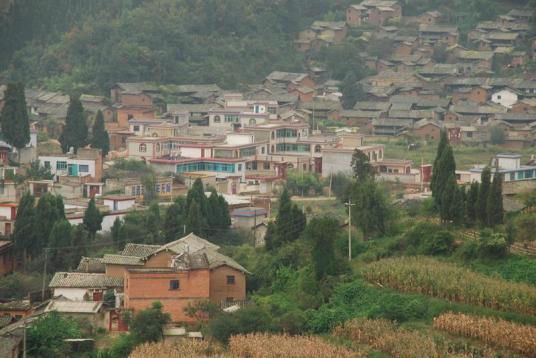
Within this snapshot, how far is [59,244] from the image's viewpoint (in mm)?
27250

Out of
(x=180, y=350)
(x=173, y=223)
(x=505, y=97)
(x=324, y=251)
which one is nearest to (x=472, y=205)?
(x=324, y=251)

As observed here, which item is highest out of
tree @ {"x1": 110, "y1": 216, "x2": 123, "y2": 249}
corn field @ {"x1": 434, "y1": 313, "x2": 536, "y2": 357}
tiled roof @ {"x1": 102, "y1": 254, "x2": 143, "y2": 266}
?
tree @ {"x1": 110, "y1": 216, "x2": 123, "y2": 249}

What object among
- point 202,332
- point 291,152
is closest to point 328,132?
point 291,152

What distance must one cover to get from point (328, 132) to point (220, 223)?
13.1 m

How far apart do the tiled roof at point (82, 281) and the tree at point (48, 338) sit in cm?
232

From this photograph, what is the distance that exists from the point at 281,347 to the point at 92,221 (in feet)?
29.8

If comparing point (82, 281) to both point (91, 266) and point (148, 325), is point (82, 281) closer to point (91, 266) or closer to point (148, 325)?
point (91, 266)

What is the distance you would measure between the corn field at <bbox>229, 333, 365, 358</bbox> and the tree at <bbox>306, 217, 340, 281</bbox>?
7.60 ft

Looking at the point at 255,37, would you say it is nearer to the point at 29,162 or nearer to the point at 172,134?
A: the point at 172,134

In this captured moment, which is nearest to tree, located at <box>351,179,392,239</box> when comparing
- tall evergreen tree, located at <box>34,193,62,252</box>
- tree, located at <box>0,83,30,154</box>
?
tall evergreen tree, located at <box>34,193,62,252</box>

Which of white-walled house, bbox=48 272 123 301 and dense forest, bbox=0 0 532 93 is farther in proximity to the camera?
dense forest, bbox=0 0 532 93

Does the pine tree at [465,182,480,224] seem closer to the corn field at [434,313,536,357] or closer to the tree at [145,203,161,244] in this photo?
the corn field at [434,313,536,357]

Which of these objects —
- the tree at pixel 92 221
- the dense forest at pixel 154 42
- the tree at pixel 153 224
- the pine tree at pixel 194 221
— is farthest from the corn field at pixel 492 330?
the dense forest at pixel 154 42

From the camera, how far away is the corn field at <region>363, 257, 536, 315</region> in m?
21.0
